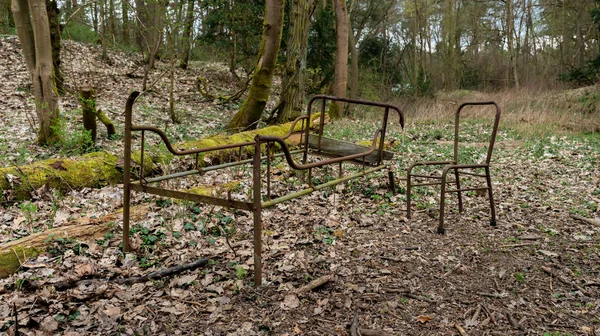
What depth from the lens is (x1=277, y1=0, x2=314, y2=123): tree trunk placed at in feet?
34.3

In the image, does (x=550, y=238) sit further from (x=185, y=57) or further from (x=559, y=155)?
(x=185, y=57)

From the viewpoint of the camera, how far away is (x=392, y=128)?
11.8 metres

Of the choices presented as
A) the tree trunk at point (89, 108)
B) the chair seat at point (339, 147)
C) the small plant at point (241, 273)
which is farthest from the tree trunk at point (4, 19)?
the small plant at point (241, 273)

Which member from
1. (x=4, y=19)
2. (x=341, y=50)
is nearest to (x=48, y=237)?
(x=341, y=50)

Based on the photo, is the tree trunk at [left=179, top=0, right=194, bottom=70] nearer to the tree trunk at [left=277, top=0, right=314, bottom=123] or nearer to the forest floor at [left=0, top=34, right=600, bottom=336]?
the tree trunk at [left=277, top=0, right=314, bottom=123]

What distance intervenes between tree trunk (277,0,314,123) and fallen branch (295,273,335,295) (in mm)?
7461

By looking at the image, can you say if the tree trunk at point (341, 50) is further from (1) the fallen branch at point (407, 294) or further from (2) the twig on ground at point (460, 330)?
(2) the twig on ground at point (460, 330)

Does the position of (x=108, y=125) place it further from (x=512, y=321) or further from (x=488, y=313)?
(x=512, y=321)

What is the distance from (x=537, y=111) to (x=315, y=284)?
12365 millimetres

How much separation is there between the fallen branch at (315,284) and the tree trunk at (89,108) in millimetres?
5815

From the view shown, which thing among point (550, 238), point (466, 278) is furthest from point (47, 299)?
point (550, 238)

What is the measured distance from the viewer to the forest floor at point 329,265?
2.84 m

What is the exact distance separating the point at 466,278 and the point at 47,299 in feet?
10.0

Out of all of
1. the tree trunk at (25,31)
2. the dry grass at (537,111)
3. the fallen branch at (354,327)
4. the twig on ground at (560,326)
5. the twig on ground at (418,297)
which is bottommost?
the twig on ground at (560,326)
